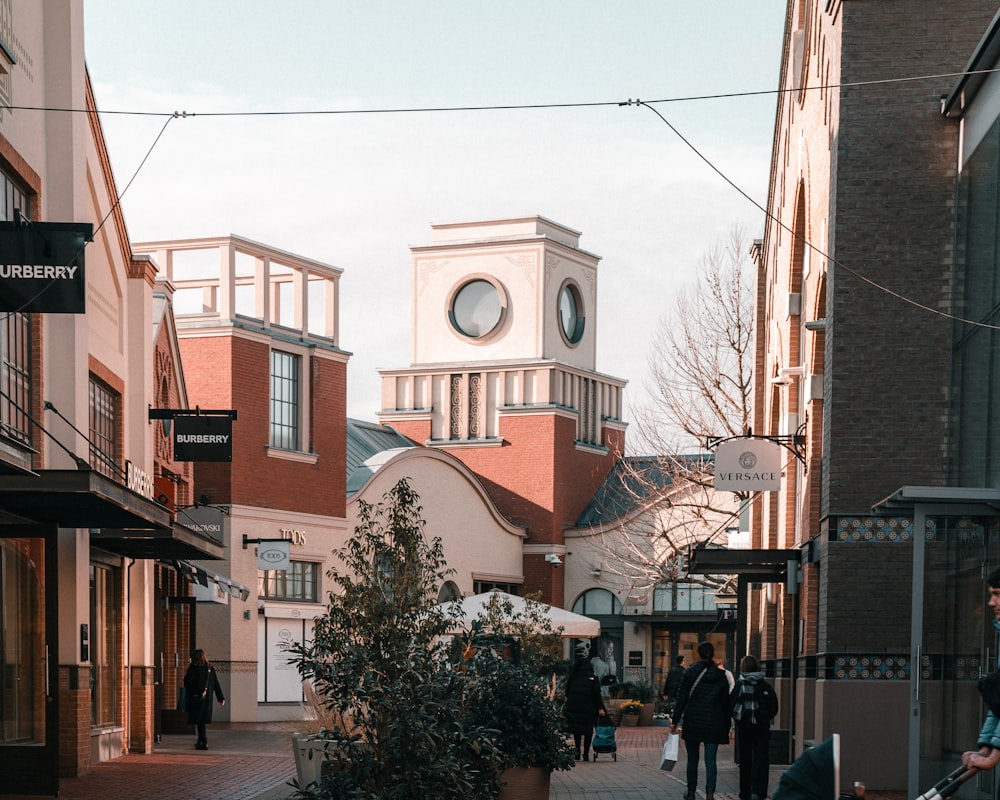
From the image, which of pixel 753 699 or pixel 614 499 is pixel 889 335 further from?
pixel 614 499

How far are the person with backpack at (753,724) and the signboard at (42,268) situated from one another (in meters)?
7.36

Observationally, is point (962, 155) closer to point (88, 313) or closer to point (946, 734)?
point (946, 734)

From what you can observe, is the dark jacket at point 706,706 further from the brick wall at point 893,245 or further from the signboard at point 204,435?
the signboard at point 204,435

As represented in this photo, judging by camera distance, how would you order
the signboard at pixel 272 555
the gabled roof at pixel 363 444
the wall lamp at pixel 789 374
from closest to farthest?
the wall lamp at pixel 789 374 < the signboard at pixel 272 555 < the gabled roof at pixel 363 444

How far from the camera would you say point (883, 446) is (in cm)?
1716

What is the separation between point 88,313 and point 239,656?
17787 millimetres

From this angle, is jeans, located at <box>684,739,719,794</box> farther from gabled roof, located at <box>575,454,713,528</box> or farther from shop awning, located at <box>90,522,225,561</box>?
gabled roof, located at <box>575,454,713,528</box>

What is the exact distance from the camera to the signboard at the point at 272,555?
116ft

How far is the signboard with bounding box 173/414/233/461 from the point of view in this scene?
24.8m

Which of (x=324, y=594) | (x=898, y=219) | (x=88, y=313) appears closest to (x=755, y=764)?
(x=898, y=219)

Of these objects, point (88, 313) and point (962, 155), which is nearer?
point (962, 155)

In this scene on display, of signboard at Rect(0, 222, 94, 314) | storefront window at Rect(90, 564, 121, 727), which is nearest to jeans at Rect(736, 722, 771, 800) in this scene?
signboard at Rect(0, 222, 94, 314)

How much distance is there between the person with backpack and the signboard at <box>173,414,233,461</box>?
11.1 meters

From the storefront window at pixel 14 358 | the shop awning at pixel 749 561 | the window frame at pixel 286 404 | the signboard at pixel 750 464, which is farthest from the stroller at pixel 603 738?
the window frame at pixel 286 404
